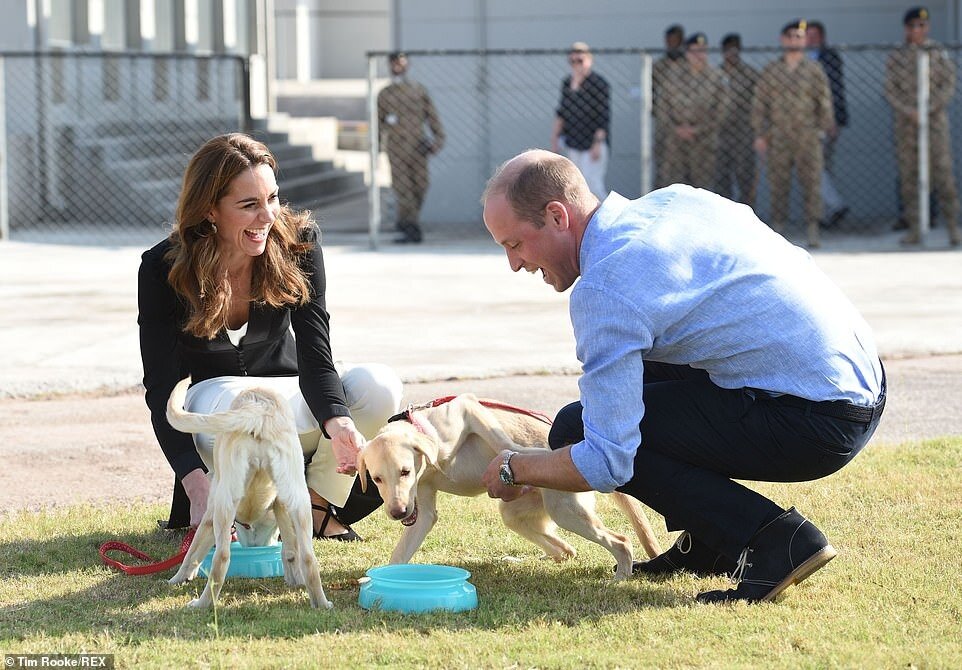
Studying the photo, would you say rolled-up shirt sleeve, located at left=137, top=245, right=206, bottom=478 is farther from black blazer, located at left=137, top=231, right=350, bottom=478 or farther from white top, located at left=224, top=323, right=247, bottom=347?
white top, located at left=224, top=323, right=247, bottom=347

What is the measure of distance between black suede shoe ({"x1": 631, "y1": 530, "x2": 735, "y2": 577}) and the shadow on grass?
4.3 inches

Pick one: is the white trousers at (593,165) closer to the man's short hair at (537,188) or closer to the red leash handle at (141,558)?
the red leash handle at (141,558)

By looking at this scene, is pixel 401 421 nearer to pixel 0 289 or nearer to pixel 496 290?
pixel 496 290

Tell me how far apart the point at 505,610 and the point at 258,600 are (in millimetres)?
802

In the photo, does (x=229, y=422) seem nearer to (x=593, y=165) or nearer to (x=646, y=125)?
(x=646, y=125)

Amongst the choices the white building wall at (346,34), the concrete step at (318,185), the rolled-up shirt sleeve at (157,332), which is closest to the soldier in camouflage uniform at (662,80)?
the concrete step at (318,185)

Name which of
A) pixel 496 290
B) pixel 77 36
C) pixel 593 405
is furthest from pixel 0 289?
pixel 593 405

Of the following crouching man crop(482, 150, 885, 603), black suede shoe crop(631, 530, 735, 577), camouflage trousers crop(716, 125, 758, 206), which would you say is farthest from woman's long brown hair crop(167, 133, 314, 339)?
camouflage trousers crop(716, 125, 758, 206)

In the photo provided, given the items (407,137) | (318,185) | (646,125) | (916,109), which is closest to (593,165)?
(646,125)

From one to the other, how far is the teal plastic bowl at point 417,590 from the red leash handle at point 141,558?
735mm

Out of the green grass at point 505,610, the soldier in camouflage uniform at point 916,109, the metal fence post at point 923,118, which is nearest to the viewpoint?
the green grass at point 505,610

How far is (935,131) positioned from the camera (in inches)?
578

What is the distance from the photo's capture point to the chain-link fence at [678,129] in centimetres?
1482

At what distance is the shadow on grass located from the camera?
156 inches
